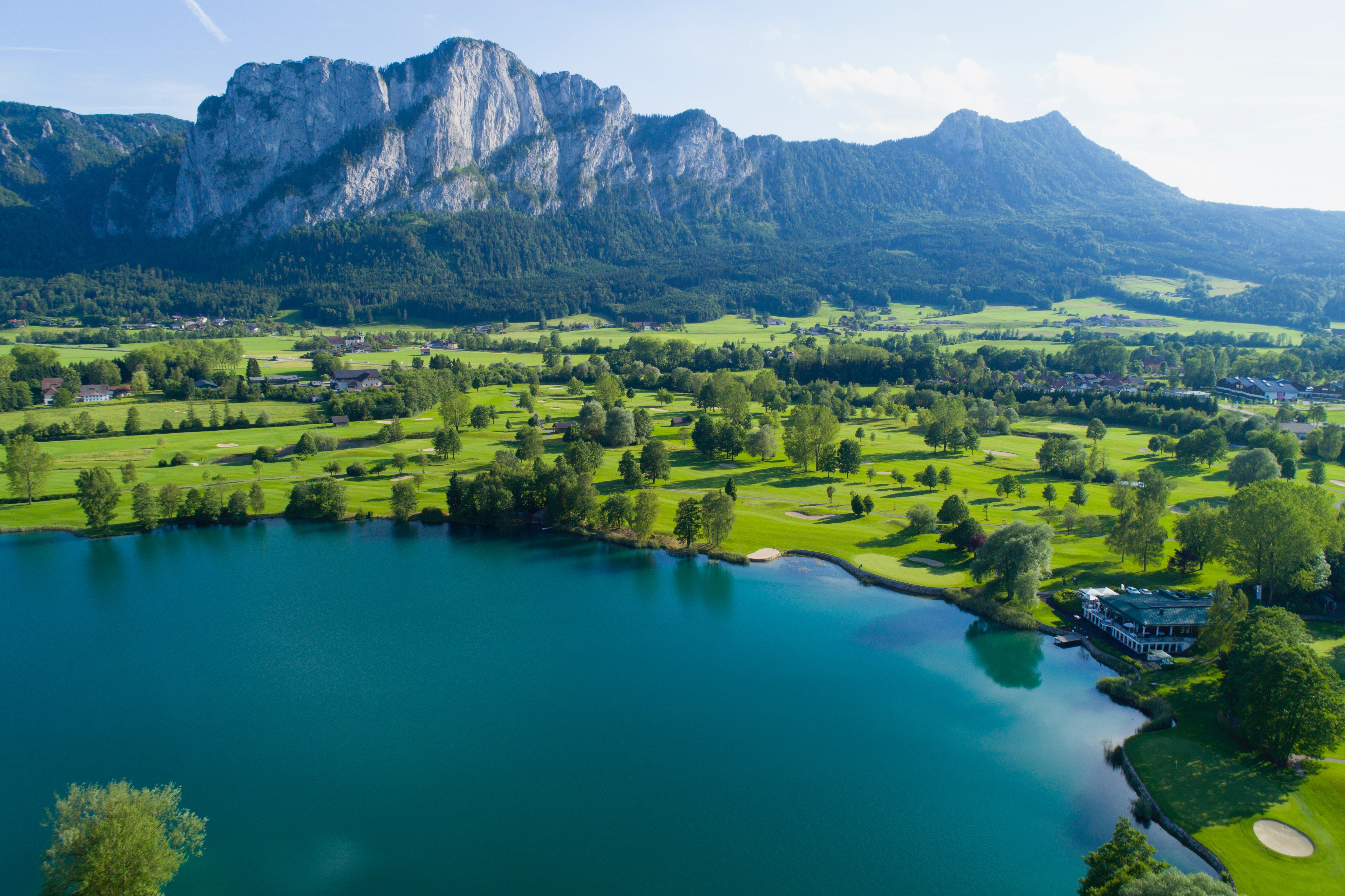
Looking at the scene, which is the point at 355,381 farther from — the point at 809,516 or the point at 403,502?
the point at 809,516

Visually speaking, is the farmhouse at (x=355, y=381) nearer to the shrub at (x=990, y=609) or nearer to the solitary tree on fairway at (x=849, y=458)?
the solitary tree on fairway at (x=849, y=458)

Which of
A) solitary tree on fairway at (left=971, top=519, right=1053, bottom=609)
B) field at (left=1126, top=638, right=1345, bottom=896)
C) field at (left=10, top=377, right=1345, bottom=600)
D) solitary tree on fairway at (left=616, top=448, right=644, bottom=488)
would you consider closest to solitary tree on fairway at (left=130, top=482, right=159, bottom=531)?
field at (left=10, top=377, right=1345, bottom=600)

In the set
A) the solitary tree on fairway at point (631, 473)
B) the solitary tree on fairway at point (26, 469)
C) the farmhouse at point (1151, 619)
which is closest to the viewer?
the farmhouse at point (1151, 619)

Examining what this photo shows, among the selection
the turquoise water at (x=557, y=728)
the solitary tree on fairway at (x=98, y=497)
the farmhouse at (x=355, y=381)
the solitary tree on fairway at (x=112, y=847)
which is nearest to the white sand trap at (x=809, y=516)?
the turquoise water at (x=557, y=728)

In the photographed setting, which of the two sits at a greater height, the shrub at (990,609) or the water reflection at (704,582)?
the shrub at (990,609)

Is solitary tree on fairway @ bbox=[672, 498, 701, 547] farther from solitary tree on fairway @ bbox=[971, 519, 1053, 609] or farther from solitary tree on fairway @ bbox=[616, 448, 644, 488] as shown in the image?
solitary tree on fairway @ bbox=[971, 519, 1053, 609]

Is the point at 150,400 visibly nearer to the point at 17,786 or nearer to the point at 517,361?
the point at 517,361

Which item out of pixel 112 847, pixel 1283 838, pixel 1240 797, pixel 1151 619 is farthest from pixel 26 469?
pixel 1283 838
